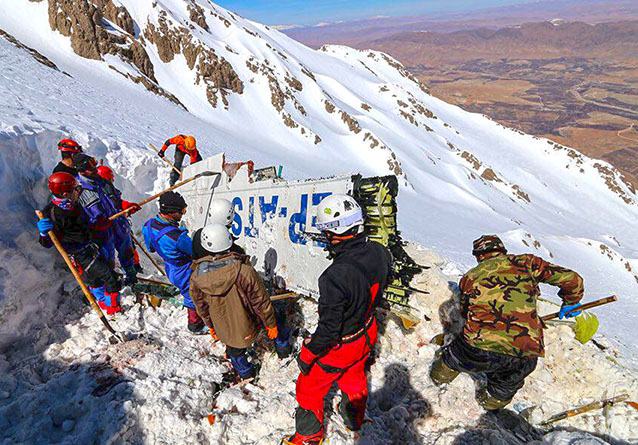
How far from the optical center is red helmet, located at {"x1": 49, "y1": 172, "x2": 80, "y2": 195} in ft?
15.2

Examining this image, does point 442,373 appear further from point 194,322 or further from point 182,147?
point 182,147

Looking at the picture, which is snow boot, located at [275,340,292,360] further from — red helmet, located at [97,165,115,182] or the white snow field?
red helmet, located at [97,165,115,182]

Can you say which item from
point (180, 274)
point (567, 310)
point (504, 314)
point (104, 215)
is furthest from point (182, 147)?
point (567, 310)

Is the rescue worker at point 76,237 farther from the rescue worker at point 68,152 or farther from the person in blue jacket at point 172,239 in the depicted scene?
the person in blue jacket at point 172,239

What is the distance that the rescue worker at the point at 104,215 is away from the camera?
5.59 m

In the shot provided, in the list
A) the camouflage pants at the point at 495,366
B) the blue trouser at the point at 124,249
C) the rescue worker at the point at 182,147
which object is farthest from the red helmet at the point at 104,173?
the camouflage pants at the point at 495,366

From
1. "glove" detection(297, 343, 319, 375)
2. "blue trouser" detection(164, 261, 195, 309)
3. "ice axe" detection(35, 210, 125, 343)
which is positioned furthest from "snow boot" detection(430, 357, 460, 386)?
"ice axe" detection(35, 210, 125, 343)

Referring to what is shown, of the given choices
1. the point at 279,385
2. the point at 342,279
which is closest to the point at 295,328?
the point at 279,385

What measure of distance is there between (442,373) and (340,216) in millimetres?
2668

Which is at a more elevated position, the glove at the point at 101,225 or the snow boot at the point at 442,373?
the glove at the point at 101,225

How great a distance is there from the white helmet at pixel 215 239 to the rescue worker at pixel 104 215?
2999mm

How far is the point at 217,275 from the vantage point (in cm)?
379

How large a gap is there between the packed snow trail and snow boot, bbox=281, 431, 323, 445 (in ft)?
0.72

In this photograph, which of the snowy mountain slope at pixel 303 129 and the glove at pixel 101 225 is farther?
the snowy mountain slope at pixel 303 129
